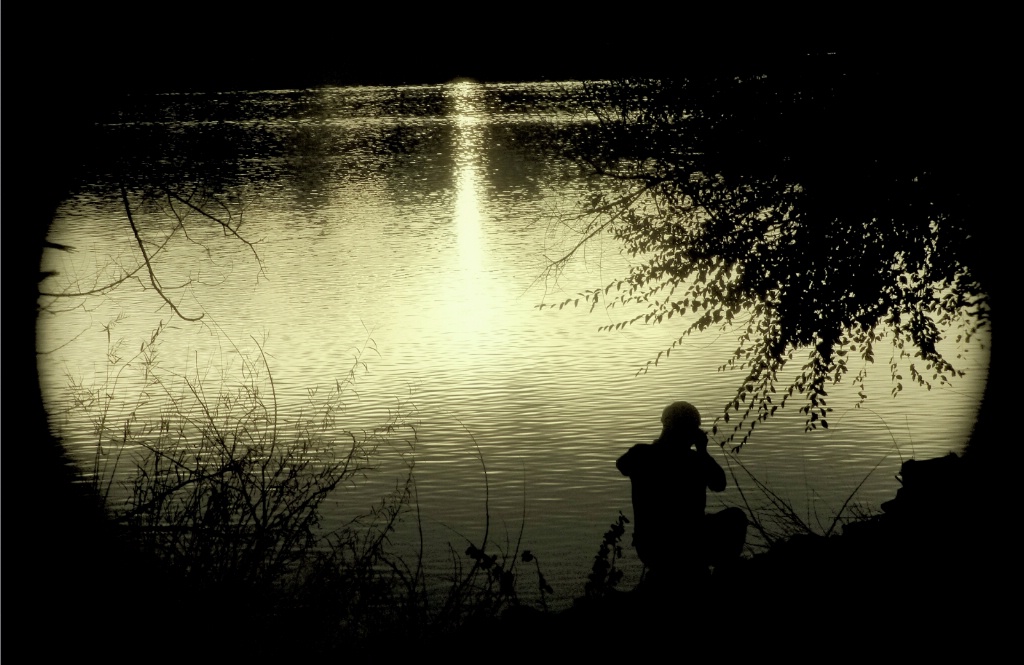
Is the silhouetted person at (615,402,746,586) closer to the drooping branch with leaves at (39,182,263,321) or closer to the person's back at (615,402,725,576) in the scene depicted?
the person's back at (615,402,725,576)

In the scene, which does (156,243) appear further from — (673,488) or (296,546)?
(673,488)

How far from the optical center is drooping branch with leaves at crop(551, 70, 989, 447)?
9.82 metres

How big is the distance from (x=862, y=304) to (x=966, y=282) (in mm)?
987

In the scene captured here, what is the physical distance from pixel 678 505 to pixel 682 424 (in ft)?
1.99

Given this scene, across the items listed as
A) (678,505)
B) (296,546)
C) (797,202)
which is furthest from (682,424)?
(296,546)

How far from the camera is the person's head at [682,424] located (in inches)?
305

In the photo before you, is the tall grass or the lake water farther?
the lake water

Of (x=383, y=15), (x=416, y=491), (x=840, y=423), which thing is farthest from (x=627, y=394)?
(x=383, y=15)

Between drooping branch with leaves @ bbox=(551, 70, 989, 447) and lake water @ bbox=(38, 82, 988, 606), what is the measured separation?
1275 millimetres

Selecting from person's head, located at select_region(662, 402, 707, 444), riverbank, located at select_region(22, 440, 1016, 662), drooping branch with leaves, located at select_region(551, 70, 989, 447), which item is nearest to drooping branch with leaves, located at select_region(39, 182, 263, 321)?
riverbank, located at select_region(22, 440, 1016, 662)

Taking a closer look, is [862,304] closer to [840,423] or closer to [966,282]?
[966,282]

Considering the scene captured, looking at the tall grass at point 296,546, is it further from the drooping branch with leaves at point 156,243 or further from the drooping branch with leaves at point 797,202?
the drooping branch with leaves at point 797,202

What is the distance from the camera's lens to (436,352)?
22.9 meters

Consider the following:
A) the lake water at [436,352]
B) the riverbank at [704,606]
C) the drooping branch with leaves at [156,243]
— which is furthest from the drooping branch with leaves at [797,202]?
the drooping branch with leaves at [156,243]
